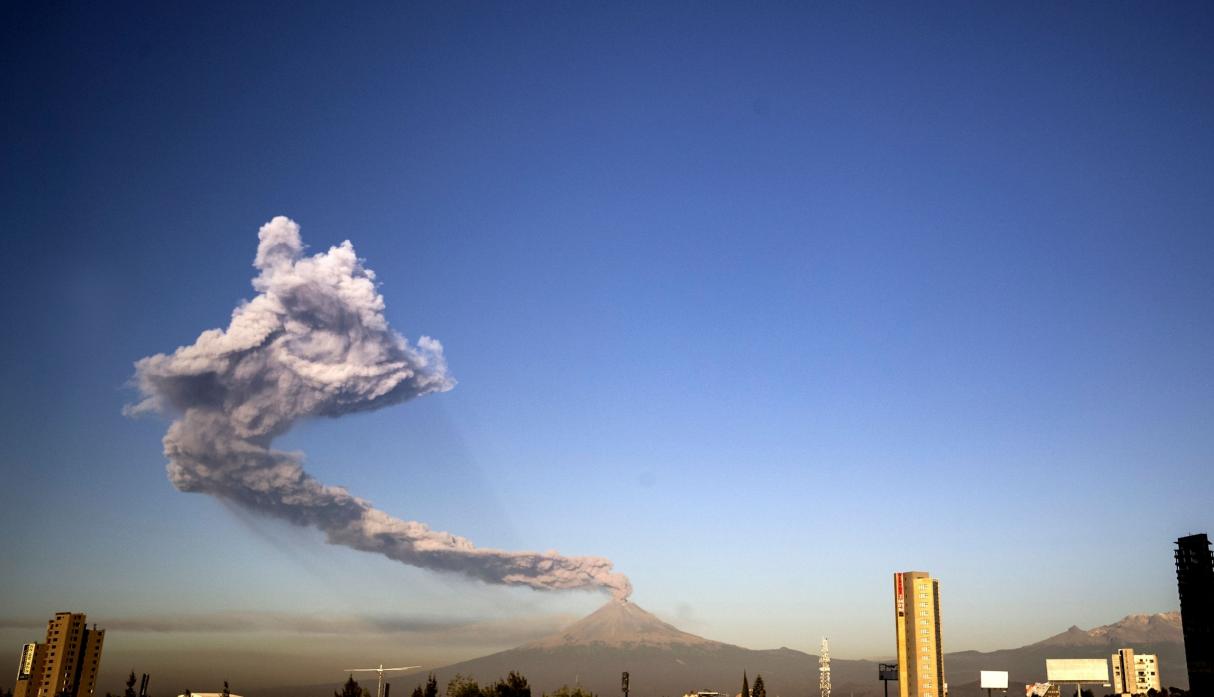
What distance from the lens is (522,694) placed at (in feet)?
520

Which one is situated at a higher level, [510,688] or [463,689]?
[463,689]

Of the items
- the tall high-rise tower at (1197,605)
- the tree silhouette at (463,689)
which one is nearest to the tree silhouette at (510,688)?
the tree silhouette at (463,689)

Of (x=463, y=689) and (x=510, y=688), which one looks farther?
(x=510, y=688)

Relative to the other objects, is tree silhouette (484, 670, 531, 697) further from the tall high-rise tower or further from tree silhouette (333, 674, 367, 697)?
the tall high-rise tower

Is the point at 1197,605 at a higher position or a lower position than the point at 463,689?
higher

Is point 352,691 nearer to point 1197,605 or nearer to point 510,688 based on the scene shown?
point 510,688

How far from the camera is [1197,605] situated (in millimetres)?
A: 144625

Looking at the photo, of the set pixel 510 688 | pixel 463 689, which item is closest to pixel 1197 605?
pixel 510 688

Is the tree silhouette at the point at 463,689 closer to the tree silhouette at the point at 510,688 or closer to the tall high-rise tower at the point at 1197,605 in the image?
the tree silhouette at the point at 510,688

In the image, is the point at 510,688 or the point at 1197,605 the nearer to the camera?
the point at 1197,605

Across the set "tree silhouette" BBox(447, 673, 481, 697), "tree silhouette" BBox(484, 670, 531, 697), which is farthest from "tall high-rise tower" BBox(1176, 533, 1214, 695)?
"tree silhouette" BBox(447, 673, 481, 697)

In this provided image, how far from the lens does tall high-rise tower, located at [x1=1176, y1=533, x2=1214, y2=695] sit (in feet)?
465

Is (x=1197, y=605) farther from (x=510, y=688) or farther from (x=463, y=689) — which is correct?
(x=463, y=689)

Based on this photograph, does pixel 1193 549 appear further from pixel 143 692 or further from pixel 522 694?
pixel 143 692
